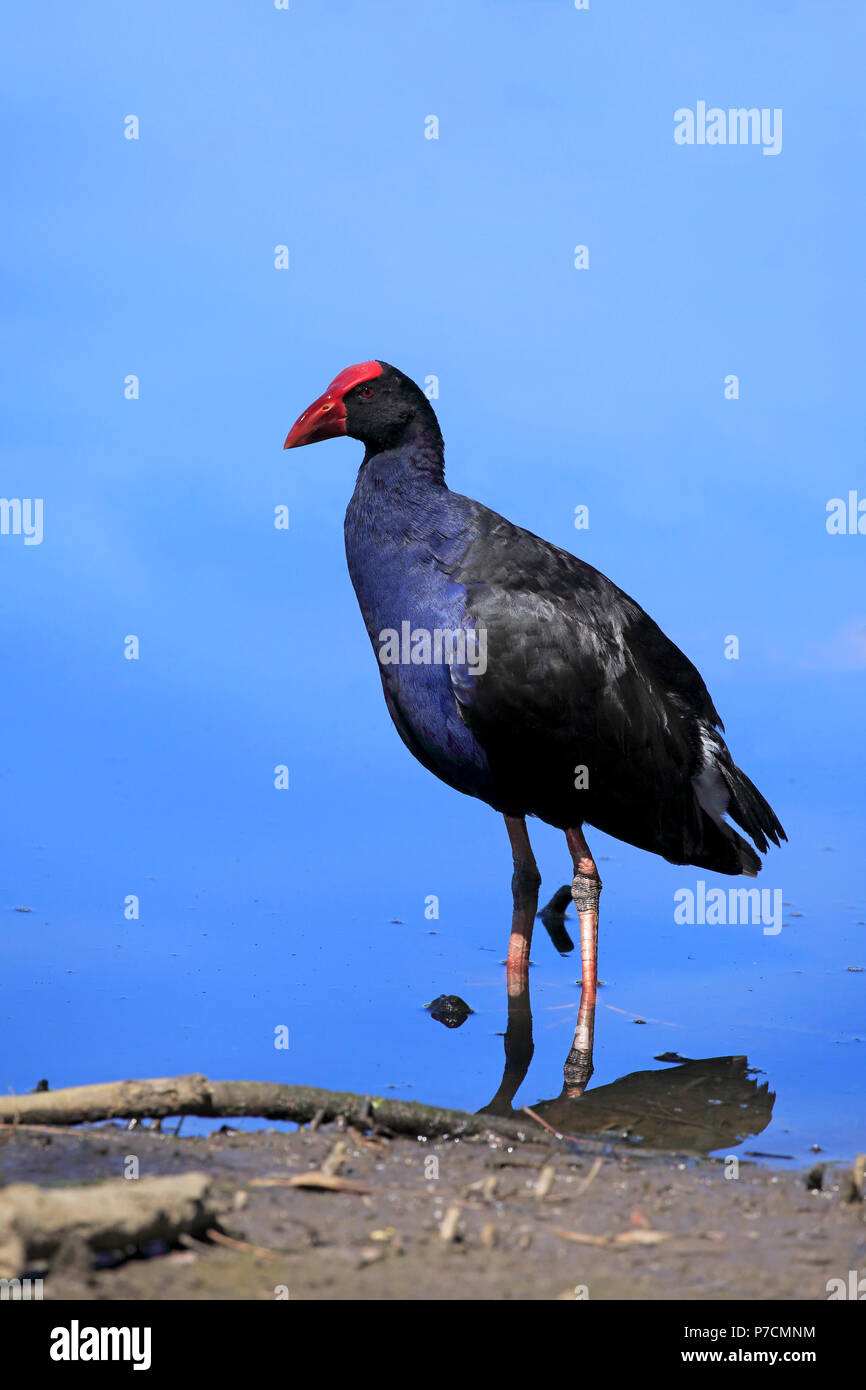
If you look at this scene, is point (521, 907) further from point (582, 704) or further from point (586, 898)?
point (582, 704)

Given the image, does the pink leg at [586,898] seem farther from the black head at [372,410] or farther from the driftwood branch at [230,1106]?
the black head at [372,410]

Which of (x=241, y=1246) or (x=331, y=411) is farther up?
(x=331, y=411)

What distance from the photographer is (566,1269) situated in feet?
13.3

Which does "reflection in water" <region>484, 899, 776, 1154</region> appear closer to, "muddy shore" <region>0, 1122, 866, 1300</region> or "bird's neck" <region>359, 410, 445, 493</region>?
"muddy shore" <region>0, 1122, 866, 1300</region>

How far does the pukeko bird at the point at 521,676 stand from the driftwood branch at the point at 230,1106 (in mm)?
2072

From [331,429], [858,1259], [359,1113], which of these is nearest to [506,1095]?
[359,1113]

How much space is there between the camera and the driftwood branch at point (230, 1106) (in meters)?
5.27

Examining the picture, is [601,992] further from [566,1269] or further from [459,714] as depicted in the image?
[566,1269]

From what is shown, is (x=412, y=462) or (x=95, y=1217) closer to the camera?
(x=95, y=1217)

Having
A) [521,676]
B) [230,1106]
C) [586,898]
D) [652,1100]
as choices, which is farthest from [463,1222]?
[586,898]

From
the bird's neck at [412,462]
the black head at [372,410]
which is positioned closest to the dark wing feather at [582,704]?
the bird's neck at [412,462]

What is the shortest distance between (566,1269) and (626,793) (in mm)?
3749

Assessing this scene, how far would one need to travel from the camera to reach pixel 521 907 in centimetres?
823

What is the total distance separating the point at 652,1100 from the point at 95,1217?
3625 millimetres
